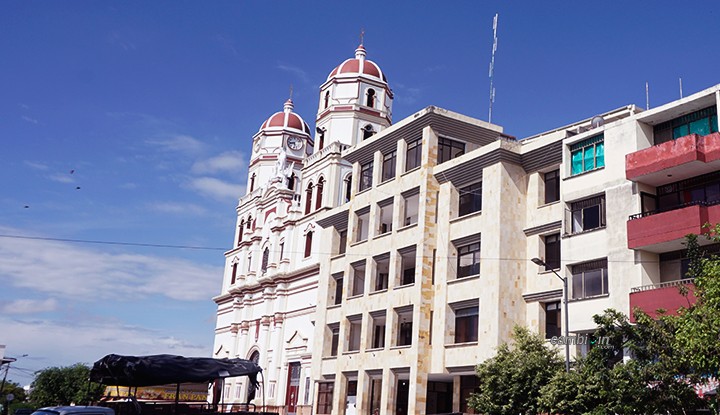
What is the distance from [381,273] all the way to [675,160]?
61.9 ft

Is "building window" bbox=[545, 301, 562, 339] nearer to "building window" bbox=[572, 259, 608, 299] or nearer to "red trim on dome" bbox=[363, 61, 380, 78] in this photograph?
"building window" bbox=[572, 259, 608, 299]

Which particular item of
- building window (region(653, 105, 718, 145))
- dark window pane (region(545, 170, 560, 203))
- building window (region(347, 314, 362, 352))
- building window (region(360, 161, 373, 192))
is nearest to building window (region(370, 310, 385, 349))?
building window (region(347, 314, 362, 352))

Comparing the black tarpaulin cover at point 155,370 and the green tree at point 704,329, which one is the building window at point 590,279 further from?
the black tarpaulin cover at point 155,370

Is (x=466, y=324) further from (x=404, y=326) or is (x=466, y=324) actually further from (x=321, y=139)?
(x=321, y=139)

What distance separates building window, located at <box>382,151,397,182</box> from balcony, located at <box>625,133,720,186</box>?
15723 millimetres

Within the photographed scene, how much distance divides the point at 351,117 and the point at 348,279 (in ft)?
67.0

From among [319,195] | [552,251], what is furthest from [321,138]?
[552,251]

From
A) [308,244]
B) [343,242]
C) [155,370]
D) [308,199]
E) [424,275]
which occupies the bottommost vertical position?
[155,370]

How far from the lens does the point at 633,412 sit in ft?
69.0

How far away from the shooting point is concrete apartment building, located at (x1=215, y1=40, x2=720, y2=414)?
29.0 metres

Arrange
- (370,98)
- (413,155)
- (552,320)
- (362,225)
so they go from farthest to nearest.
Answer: (370,98) < (362,225) < (413,155) < (552,320)

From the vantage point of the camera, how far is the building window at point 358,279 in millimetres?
44188

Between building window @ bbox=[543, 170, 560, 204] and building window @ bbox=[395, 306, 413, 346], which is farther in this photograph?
building window @ bbox=[395, 306, 413, 346]

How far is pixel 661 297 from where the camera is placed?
27.0m
